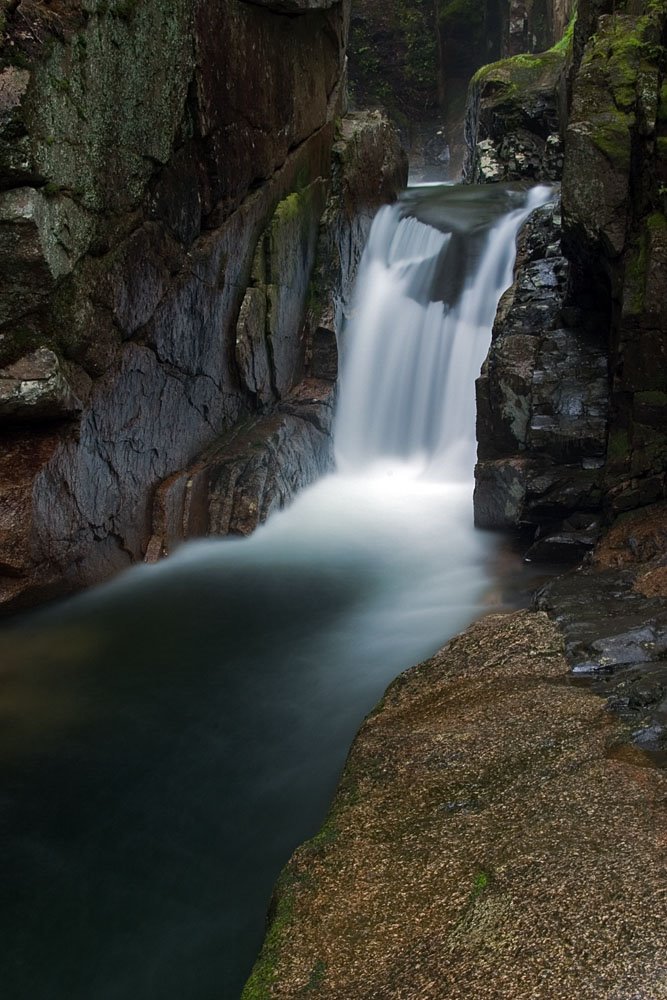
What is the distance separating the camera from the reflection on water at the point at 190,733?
11.6 ft

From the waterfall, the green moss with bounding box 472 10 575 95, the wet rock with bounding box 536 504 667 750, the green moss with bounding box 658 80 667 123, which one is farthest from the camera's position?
the green moss with bounding box 472 10 575 95

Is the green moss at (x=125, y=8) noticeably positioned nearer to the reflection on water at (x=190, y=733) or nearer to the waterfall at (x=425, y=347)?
the reflection on water at (x=190, y=733)

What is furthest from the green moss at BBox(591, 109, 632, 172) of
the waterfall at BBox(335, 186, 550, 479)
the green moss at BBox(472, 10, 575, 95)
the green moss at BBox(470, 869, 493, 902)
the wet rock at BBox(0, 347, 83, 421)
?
the green moss at BBox(472, 10, 575, 95)

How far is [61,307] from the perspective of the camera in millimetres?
6277

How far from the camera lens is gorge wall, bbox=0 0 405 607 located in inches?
237

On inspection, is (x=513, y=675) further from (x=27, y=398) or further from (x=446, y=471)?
(x=446, y=471)

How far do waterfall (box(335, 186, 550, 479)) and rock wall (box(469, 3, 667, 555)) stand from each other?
133 cm

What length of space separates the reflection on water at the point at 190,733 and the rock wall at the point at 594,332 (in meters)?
0.96

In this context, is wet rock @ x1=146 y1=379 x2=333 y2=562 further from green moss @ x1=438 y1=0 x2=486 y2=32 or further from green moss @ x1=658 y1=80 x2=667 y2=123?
green moss @ x1=438 y1=0 x2=486 y2=32

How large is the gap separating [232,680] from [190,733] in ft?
2.30

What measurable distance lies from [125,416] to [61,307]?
1.36 m

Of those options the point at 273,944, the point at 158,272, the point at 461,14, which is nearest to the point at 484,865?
the point at 273,944

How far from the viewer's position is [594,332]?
803 cm

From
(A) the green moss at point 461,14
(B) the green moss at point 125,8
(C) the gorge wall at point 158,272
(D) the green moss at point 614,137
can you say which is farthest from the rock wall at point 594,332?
(A) the green moss at point 461,14
